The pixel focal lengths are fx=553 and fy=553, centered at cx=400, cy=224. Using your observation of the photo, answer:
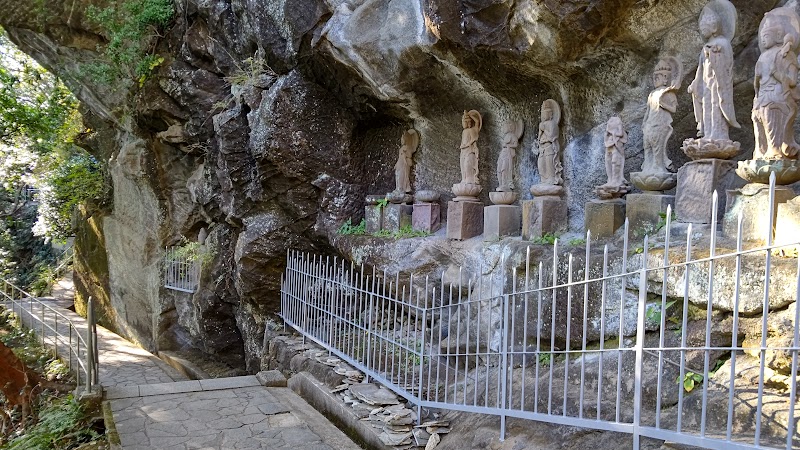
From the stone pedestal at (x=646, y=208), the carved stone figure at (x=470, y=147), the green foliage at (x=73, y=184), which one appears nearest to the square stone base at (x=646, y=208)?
the stone pedestal at (x=646, y=208)

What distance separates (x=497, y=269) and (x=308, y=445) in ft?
7.92

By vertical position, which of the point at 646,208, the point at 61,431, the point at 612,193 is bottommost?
the point at 61,431

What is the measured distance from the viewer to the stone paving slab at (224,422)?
16.4ft

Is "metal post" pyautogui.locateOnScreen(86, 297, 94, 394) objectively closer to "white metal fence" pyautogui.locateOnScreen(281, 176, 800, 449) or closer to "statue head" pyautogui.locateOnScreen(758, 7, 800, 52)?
"white metal fence" pyautogui.locateOnScreen(281, 176, 800, 449)

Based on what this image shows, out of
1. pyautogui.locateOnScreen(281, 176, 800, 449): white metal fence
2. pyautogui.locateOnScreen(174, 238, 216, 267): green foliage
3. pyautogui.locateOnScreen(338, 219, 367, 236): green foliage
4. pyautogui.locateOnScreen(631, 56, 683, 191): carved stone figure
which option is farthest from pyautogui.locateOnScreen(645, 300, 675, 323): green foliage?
pyautogui.locateOnScreen(174, 238, 216, 267): green foliage

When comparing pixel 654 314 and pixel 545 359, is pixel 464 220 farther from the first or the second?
pixel 654 314

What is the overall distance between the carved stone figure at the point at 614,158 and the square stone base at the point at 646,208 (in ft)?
0.83

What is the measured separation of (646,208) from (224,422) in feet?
14.5

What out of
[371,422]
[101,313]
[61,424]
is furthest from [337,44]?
[101,313]

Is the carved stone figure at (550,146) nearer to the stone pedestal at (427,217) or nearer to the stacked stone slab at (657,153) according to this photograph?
the stacked stone slab at (657,153)

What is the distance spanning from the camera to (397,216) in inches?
292

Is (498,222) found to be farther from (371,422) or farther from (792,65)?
(792,65)

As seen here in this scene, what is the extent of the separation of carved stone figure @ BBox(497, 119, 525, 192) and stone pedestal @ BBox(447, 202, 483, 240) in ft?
1.31

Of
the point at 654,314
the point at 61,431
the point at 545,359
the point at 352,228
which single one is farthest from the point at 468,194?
the point at 61,431
